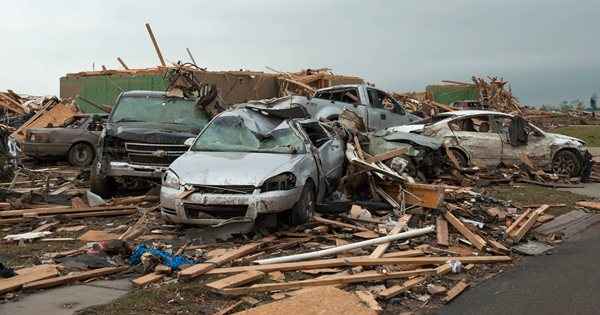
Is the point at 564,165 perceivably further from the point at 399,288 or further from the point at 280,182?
the point at 399,288

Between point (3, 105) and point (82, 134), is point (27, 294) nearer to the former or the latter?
point (82, 134)

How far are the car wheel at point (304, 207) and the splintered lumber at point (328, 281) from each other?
2.26 meters

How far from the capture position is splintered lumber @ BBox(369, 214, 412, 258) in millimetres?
7086

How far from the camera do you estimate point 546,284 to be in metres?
6.28

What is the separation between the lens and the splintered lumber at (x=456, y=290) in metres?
5.78

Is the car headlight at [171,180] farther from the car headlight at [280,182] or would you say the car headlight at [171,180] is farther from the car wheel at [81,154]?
the car wheel at [81,154]

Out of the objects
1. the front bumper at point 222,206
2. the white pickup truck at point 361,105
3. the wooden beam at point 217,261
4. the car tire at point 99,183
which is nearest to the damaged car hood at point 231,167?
the front bumper at point 222,206

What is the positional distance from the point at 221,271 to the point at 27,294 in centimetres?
180

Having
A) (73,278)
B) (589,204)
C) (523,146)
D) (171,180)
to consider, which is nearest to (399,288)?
(73,278)

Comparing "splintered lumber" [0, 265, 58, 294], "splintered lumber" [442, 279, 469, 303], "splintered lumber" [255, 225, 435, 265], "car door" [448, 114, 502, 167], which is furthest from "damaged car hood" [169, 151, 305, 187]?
"car door" [448, 114, 502, 167]

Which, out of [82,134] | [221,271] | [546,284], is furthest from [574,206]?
[82,134]

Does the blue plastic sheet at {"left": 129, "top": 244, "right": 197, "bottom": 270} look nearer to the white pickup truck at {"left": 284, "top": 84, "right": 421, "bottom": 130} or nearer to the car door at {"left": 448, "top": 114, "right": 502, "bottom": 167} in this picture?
the car door at {"left": 448, "top": 114, "right": 502, "bottom": 167}

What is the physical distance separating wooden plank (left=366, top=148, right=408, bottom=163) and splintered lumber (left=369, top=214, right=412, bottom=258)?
2300 mm

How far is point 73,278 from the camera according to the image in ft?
19.6
